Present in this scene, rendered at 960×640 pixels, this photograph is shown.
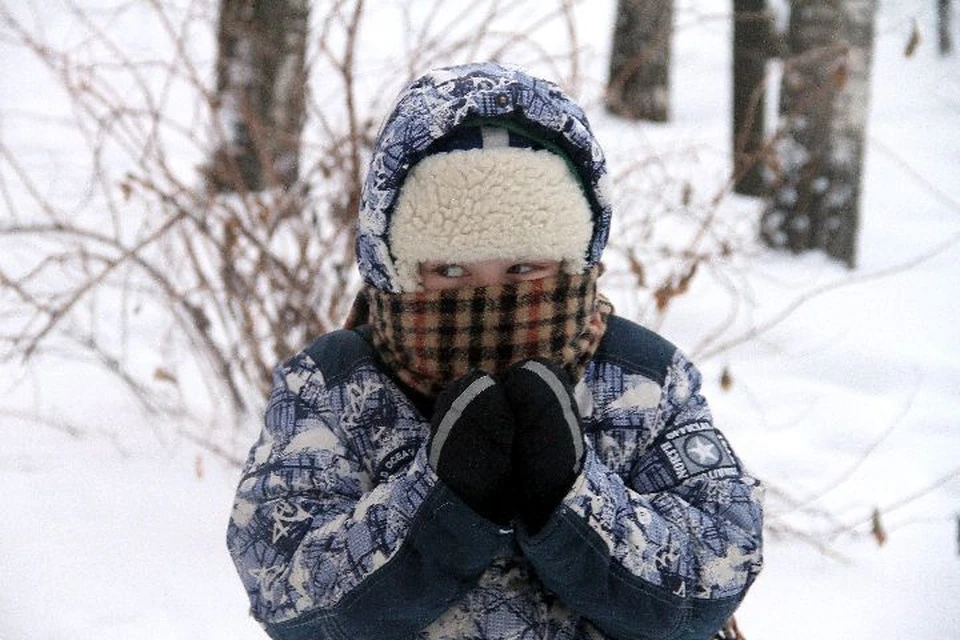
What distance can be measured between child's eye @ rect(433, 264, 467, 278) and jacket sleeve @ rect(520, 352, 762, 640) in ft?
0.96

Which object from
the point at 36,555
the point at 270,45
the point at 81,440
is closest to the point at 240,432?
the point at 81,440

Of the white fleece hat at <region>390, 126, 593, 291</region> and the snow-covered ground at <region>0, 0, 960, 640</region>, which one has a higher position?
the white fleece hat at <region>390, 126, 593, 291</region>

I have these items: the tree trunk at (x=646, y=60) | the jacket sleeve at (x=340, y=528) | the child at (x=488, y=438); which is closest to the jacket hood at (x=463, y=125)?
the child at (x=488, y=438)

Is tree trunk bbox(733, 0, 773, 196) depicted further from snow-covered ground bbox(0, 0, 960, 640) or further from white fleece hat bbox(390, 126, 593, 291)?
white fleece hat bbox(390, 126, 593, 291)

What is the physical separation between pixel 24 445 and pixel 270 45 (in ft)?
4.93

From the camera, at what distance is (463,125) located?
1394 mm

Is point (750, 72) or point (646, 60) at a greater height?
point (646, 60)

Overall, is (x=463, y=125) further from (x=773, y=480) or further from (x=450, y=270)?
(x=773, y=480)

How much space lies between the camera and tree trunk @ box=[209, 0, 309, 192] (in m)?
3.03

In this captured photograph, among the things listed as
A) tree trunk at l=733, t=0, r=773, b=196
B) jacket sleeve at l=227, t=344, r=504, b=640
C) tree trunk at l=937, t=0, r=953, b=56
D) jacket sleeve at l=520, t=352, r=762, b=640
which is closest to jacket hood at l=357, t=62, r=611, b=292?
jacket sleeve at l=227, t=344, r=504, b=640

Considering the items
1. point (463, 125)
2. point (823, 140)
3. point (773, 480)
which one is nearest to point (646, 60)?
point (823, 140)

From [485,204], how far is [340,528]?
46 centimetres

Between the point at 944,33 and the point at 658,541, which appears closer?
the point at 658,541

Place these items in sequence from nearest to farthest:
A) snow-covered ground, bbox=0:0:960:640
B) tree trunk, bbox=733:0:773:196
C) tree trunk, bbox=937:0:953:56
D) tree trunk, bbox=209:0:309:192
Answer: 1. snow-covered ground, bbox=0:0:960:640
2. tree trunk, bbox=209:0:309:192
3. tree trunk, bbox=733:0:773:196
4. tree trunk, bbox=937:0:953:56
